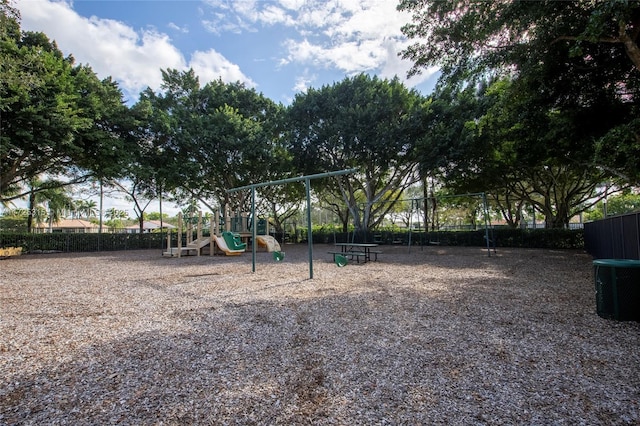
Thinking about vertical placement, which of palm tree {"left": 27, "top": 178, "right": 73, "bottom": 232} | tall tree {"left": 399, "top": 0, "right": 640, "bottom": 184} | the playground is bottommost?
the playground

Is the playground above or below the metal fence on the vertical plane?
below

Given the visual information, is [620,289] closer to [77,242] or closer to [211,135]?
[211,135]

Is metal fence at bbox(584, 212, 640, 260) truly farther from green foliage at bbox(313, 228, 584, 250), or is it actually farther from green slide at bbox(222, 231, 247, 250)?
green slide at bbox(222, 231, 247, 250)

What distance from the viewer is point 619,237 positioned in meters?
8.39

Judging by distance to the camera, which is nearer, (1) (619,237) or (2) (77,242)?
(1) (619,237)

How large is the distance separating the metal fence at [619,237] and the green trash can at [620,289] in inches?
148

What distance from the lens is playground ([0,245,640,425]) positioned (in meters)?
2.26

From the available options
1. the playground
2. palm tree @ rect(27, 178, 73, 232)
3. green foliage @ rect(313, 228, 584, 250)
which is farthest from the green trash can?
palm tree @ rect(27, 178, 73, 232)

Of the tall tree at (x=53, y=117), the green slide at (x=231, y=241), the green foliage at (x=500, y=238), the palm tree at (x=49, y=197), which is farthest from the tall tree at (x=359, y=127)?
the palm tree at (x=49, y=197)

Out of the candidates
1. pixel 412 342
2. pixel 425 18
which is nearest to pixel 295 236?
pixel 425 18

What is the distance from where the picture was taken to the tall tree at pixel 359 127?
62.7ft

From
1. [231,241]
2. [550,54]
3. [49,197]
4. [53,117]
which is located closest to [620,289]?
[550,54]

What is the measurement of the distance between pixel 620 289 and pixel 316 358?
4.13 meters

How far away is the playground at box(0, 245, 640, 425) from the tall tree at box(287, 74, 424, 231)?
1437 cm
